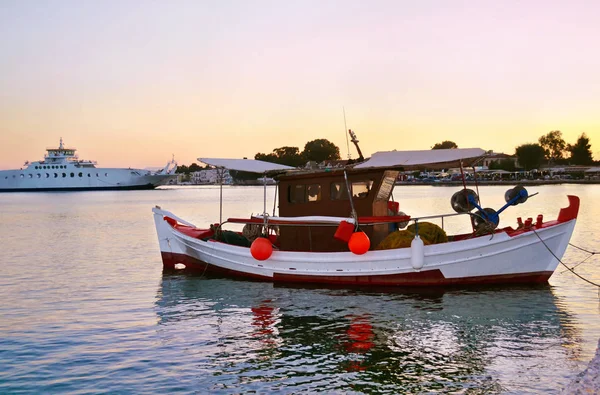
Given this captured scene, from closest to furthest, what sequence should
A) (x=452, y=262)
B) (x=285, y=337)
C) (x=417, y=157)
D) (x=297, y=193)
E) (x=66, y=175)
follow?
1. (x=285, y=337)
2. (x=452, y=262)
3. (x=417, y=157)
4. (x=297, y=193)
5. (x=66, y=175)

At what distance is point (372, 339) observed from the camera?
562 inches

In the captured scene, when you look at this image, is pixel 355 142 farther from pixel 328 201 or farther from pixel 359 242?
pixel 359 242

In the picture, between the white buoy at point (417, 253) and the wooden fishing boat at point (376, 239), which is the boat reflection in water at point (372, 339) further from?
the white buoy at point (417, 253)

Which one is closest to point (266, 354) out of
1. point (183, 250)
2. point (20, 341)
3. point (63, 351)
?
point (63, 351)

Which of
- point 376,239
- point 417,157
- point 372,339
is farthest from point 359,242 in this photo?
point 372,339

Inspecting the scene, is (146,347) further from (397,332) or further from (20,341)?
(397,332)

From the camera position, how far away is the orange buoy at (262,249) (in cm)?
2042

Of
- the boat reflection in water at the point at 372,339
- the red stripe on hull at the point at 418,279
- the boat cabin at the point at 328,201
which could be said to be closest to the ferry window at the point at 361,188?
the boat cabin at the point at 328,201

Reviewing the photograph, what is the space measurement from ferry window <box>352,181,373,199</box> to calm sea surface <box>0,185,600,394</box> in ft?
10.5

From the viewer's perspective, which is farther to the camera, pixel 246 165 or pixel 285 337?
pixel 246 165

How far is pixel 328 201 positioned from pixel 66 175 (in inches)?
6680

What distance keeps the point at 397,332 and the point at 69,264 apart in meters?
20.3

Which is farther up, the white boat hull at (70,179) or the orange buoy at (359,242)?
the white boat hull at (70,179)

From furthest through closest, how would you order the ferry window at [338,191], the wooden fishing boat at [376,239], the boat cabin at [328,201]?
the ferry window at [338,191]
the boat cabin at [328,201]
the wooden fishing boat at [376,239]
